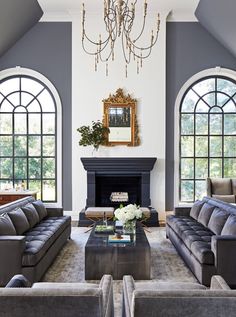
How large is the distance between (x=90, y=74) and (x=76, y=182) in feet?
8.16

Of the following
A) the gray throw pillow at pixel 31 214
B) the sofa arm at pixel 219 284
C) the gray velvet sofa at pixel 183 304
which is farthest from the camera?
the gray throw pillow at pixel 31 214

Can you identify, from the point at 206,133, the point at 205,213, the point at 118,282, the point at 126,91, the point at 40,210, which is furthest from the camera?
the point at 206,133

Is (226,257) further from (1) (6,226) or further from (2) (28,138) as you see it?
(2) (28,138)

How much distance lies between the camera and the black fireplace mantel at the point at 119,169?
330 inches

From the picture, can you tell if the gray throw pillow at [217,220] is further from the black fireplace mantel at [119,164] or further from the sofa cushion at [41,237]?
the black fireplace mantel at [119,164]

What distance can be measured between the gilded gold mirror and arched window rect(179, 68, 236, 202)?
46.3 inches

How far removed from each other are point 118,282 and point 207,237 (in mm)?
1296

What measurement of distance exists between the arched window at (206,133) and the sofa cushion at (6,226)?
5176mm

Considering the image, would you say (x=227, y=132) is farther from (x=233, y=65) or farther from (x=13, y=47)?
(x=13, y=47)

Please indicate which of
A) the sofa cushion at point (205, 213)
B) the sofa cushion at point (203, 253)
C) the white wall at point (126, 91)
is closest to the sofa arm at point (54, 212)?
the white wall at point (126, 91)

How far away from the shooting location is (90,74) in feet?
28.2

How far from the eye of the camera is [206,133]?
29.5ft

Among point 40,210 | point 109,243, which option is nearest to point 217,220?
point 109,243

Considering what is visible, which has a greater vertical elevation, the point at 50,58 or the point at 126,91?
the point at 50,58
